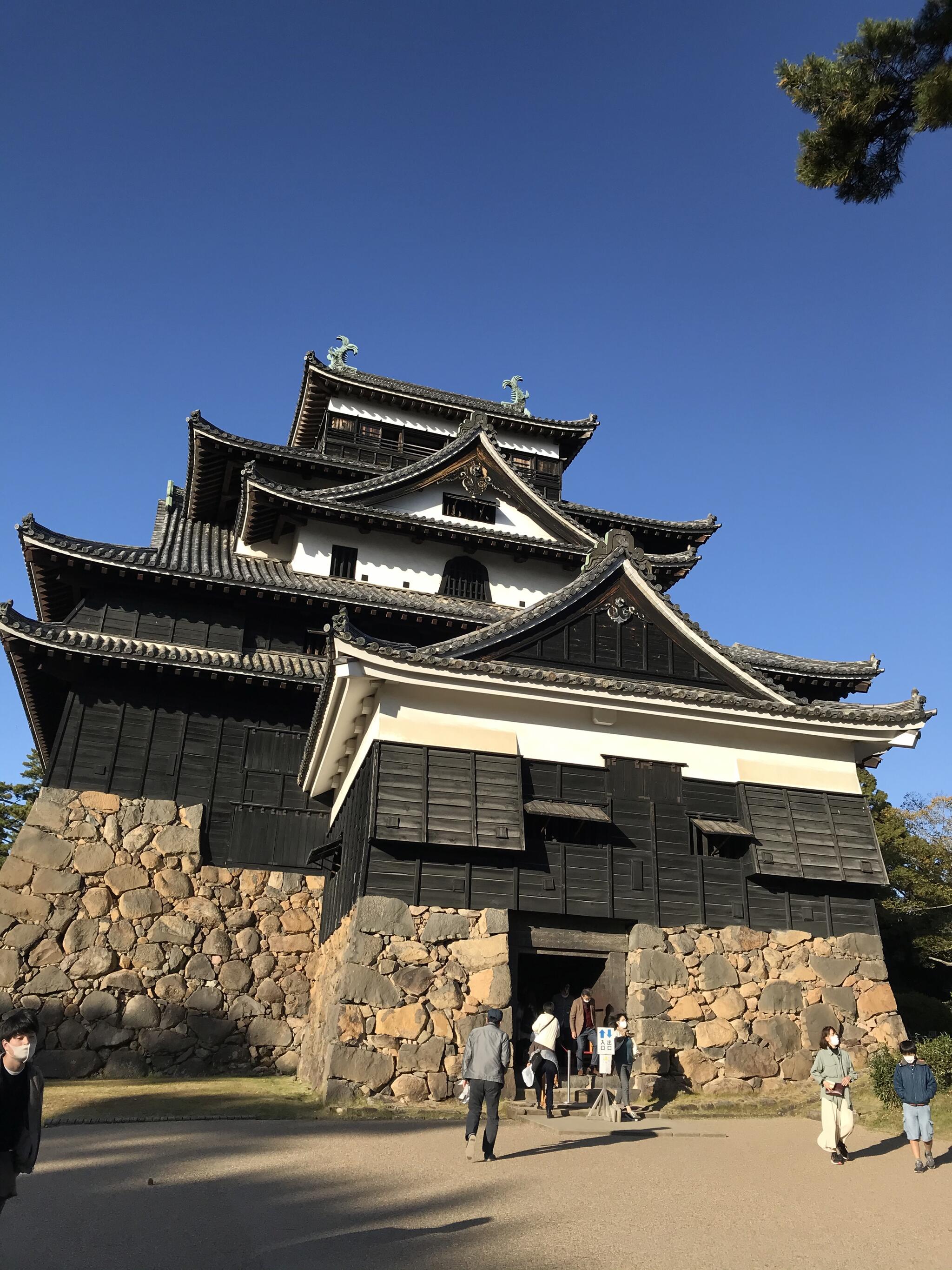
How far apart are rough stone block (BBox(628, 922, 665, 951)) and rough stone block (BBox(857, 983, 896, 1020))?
340cm

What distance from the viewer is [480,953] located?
41.7ft

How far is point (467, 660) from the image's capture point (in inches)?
539

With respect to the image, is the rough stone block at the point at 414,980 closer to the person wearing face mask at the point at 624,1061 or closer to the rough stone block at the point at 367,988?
the rough stone block at the point at 367,988

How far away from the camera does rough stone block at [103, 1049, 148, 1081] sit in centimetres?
1577

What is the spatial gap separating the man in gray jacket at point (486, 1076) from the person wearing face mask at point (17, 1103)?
4.87m

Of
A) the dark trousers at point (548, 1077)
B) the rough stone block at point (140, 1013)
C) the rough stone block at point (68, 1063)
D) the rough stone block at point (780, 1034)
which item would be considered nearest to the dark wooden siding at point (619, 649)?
the rough stone block at point (780, 1034)

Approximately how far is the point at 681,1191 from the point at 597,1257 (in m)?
2.45

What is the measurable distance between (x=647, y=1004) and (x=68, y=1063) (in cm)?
1023

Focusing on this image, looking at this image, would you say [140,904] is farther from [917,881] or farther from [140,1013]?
[917,881]

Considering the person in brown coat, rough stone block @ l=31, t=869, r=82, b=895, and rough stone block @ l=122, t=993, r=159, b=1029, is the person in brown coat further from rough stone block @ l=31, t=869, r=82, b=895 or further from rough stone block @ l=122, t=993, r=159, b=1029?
rough stone block @ l=31, t=869, r=82, b=895

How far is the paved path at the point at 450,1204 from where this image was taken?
5922 mm

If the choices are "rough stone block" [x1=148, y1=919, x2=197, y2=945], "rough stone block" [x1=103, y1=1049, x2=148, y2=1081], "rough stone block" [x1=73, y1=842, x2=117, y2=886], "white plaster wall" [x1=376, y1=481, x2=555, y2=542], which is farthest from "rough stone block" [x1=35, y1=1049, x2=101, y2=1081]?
"white plaster wall" [x1=376, y1=481, x2=555, y2=542]

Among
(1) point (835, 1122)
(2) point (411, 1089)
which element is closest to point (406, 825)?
(2) point (411, 1089)

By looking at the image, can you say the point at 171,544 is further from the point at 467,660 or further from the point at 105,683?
the point at 467,660
